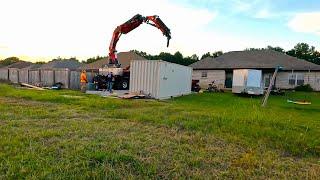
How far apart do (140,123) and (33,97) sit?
35.8 feet

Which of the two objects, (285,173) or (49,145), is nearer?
(285,173)

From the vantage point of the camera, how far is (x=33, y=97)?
20250 mm

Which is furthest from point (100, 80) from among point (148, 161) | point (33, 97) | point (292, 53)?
point (292, 53)

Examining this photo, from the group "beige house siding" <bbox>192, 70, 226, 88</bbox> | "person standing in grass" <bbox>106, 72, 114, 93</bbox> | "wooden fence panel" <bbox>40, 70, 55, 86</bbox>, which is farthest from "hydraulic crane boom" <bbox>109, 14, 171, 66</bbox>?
"beige house siding" <bbox>192, 70, 226, 88</bbox>

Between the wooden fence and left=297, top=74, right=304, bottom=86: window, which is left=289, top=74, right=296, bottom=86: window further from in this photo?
the wooden fence

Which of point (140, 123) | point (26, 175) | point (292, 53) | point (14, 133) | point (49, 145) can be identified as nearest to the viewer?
point (26, 175)

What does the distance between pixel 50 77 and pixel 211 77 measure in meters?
19.3

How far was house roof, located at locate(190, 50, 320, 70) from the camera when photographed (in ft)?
132

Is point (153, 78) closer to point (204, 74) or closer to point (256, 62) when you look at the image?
point (204, 74)

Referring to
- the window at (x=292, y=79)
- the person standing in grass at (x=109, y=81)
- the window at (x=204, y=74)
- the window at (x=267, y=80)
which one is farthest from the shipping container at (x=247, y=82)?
the person standing in grass at (x=109, y=81)

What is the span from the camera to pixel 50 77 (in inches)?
1328

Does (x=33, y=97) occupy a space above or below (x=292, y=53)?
below

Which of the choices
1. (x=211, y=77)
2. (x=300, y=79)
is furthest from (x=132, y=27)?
(x=300, y=79)

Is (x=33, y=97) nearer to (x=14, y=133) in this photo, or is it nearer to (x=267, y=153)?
(x=14, y=133)
